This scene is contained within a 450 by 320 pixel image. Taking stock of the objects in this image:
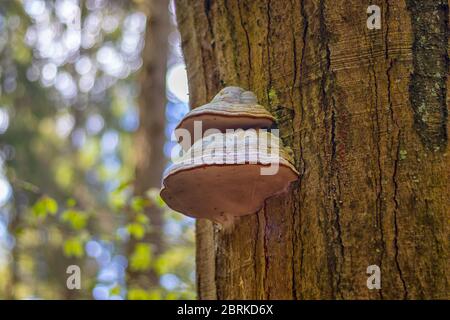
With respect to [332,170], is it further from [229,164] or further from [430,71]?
[430,71]

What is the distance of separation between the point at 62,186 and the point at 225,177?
1059 centimetres

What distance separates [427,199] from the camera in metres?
1.71

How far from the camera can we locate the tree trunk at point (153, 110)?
277 inches

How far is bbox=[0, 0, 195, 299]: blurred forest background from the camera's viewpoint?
6.72m

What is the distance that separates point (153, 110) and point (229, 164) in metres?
5.95

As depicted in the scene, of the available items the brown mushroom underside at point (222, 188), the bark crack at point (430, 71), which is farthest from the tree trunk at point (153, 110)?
the bark crack at point (430, 71)

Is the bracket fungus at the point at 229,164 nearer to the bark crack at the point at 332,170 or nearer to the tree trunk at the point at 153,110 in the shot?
the bark crack at the point at 332,170

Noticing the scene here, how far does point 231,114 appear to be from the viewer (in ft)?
6.05

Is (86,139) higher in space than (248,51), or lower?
higher

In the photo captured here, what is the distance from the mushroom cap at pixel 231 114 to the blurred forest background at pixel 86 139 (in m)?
3.51

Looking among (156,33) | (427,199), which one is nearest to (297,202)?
(427,199)

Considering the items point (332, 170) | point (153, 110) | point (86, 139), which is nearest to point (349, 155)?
point (332, 170)

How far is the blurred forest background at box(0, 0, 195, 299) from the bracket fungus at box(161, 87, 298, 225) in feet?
11.5

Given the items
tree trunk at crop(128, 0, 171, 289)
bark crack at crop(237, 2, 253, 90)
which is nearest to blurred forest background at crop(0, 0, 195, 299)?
tree trunk at crop(128, 0, 171, 289)
